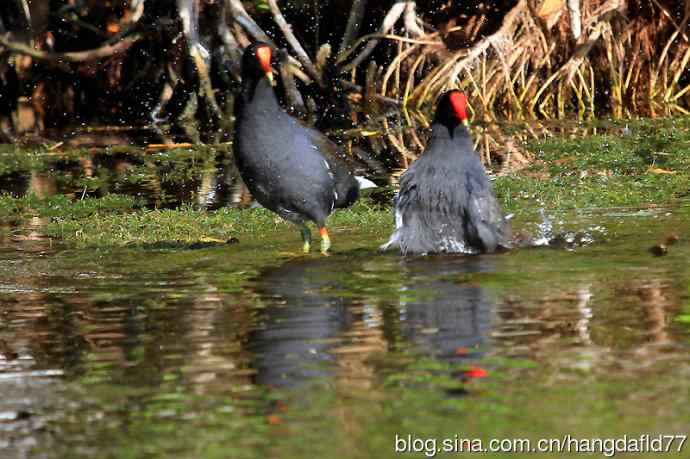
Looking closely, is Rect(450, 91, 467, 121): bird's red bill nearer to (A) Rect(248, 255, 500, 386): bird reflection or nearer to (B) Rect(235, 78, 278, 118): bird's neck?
(A) Rect(248, 255, 500, 386): bird reflection

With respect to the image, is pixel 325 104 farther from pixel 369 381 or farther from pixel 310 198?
pixel 369 381

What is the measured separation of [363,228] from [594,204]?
1539mm

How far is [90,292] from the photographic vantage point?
267 inches

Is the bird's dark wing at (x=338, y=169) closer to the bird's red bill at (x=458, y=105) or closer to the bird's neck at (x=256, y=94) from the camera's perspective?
the bird's neck at (x=256, y=94)

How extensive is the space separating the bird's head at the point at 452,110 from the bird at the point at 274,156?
968 mm

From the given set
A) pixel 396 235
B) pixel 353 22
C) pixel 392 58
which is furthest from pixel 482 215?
pixel 392 58

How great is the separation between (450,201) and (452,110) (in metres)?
0.50

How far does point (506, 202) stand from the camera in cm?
934

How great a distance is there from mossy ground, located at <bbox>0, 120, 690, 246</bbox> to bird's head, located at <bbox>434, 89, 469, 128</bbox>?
1.20 m

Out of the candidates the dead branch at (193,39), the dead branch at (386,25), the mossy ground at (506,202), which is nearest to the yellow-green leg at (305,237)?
the mossy ground at (506,202)

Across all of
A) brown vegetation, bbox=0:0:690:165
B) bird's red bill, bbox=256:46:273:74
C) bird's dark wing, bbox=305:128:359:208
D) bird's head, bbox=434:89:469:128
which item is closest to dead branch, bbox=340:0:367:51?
brown vegetation, bbox=0:0:690:165

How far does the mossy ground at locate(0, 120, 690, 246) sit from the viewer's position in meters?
8.84

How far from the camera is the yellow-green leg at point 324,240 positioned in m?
7.96

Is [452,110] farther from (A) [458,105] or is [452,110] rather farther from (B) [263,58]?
(B) [263,58]
